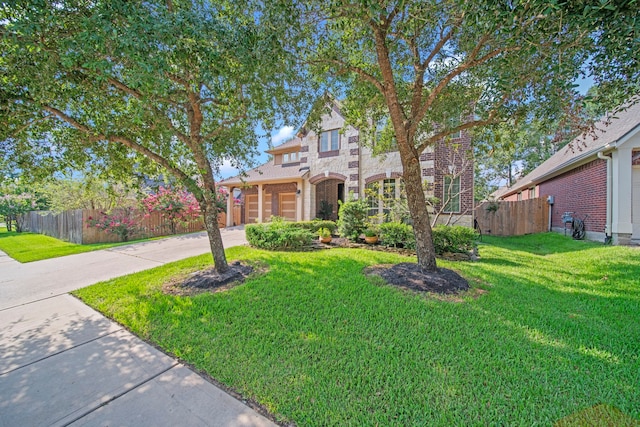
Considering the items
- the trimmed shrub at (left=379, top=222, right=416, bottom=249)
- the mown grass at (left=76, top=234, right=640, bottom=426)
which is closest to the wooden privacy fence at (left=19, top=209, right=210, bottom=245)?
the mown grass at (left=76, top=234, right=640, bottom=426)

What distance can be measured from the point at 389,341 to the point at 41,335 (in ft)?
14.9

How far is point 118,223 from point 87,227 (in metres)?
1.07

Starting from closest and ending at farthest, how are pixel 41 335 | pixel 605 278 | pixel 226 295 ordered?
pixel 41 335, pixel 226 295, pixel 605 278

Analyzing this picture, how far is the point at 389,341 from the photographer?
2.96m

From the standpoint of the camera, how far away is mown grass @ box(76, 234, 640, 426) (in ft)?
6.84

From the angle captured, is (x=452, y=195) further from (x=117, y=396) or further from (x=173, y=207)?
(x=173, y=207)

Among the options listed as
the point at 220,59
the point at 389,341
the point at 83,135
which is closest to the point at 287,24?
the point at 220,59

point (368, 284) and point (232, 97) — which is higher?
point (232, 97)

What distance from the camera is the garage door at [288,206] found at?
1501 cm

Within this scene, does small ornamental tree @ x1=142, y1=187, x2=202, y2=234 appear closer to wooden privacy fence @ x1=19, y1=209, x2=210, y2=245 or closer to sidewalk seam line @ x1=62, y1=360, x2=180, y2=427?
wooden privacy fence @ x1=19, y1=209, x2=210, y2=245

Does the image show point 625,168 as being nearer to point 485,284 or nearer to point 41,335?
point 485,284

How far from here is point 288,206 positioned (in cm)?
1527

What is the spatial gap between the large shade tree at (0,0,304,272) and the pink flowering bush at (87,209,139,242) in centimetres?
658

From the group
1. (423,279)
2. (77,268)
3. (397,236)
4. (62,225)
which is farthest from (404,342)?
(62,225)
